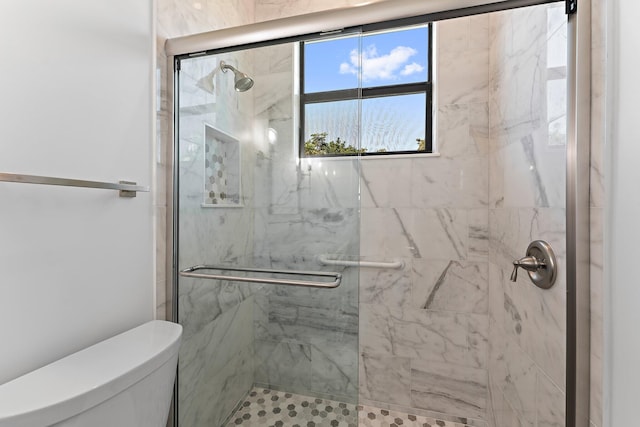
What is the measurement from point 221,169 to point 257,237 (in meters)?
0.31

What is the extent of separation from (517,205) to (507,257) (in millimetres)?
262

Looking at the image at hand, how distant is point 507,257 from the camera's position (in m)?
1.40

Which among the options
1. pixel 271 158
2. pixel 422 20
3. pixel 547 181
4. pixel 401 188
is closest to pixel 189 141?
pixel 271 158

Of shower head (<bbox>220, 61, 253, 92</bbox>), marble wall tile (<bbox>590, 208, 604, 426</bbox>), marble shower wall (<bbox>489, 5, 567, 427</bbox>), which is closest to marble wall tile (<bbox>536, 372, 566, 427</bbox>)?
marble shower wall (<bbox>489, 5, 567, 427</bbox>)

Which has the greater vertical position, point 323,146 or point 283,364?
point 323,146

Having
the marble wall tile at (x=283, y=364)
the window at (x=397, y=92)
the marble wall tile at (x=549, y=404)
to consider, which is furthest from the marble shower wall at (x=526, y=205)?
the marble wall tile at (x=283, y=364)

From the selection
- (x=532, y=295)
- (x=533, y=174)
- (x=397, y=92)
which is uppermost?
(x=397, y=92)

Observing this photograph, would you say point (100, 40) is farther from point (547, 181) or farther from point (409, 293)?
point (409, 293)

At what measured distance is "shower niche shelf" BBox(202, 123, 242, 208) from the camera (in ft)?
3.92

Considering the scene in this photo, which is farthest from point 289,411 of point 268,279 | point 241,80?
point 241,80

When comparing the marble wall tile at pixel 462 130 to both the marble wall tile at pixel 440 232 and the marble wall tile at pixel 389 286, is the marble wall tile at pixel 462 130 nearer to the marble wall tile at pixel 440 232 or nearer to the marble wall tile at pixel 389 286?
the marble wall tile at pixel 440 232

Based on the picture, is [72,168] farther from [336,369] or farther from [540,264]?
[540,264]

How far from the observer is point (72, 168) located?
831mm

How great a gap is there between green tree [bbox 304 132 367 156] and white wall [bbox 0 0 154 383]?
1.96ft
